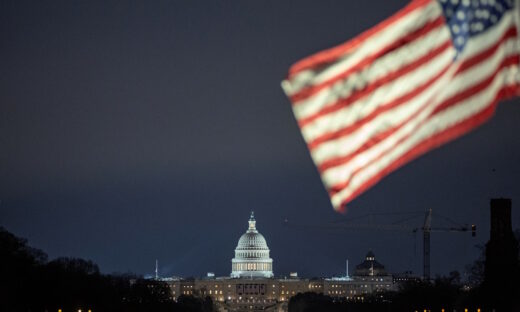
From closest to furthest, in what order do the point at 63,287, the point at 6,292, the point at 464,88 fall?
the point at 464,88 → the point at 6,292 → the point at 63,287

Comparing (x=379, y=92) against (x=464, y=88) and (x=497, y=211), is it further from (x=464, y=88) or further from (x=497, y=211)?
(x=497, y=211)

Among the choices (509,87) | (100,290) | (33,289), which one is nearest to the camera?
(509,87)

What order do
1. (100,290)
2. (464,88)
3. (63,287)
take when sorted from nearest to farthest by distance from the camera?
(464,88), (63,287), (100,290)

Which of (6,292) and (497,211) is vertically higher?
(497,211)

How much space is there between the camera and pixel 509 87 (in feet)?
65.2

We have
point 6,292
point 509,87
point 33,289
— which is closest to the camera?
point 509,87

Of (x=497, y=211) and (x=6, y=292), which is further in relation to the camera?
(x=497, y=211)

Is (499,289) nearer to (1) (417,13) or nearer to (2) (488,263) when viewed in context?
(2) (488,263)

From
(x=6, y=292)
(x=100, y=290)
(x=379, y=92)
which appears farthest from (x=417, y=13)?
(x=100, y=290)

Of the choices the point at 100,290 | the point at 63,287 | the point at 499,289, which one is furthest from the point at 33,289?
the point at 499,289

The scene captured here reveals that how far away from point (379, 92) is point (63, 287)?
111 meters

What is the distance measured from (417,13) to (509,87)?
178 cm

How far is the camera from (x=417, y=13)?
20469 mm

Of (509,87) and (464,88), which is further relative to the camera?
(464,88)
